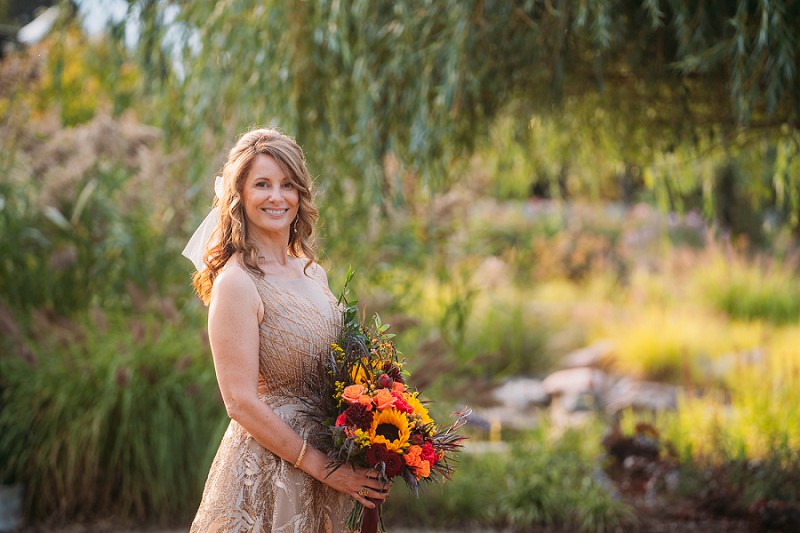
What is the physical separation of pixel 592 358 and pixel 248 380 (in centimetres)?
742

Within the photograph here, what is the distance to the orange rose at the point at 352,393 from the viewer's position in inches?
92.4

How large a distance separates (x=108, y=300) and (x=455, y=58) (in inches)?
134

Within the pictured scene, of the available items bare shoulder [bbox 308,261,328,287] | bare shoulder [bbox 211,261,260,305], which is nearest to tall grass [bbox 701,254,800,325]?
bare shoulder [bbox 308,261,328,287]

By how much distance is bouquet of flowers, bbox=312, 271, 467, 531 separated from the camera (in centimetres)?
235

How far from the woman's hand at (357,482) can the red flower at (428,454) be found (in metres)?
0.13

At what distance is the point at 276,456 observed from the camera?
254 cm

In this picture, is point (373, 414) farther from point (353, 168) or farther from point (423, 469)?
point (353, 168)

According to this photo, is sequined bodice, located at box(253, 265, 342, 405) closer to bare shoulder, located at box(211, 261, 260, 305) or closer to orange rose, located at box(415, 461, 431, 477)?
bare shoulder, located at box(211, 261, 260, 305)

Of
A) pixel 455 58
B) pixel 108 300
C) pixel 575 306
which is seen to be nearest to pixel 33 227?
pixel 108 300

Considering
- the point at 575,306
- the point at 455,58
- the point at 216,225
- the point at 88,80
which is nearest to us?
the point at 216,225

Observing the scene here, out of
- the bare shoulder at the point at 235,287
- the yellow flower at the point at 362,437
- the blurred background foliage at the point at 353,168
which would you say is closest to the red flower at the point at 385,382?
the yellow flower at the point at 362,437

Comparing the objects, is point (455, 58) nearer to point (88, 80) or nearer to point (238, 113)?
point (238, 113)

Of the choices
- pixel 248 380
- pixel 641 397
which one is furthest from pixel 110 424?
pixel 641 397

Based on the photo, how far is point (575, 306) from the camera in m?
10.8
